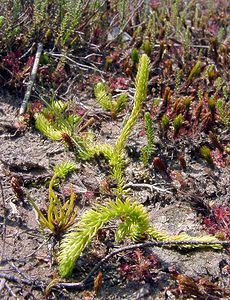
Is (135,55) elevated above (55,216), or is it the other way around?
(135,55)

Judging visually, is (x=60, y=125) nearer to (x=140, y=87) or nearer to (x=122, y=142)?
(x=122, y=142)

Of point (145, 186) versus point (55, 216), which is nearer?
point (55, 216)

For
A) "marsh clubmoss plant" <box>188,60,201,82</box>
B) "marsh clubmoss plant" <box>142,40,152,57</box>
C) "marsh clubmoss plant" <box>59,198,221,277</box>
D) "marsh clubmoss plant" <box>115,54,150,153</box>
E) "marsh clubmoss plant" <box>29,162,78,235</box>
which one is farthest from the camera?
"marsh clubmoss plant" <box>142,40,152,57</box>

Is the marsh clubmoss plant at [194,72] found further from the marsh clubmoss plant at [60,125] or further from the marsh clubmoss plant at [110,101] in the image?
the marsh clubmoss plant at [60,125]

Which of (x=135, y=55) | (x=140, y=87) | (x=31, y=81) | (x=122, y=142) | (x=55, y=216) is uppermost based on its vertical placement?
(x=140, y=87)

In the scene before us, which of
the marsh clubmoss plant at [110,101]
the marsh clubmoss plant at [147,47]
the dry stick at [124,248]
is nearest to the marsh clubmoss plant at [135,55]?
the marsh clubmoss plant at [147,47]

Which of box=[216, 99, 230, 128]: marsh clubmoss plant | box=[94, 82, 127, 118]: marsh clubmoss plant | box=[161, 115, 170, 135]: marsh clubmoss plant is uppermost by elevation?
box=[216, 99, 230, 128]: marsh clubmoss plant

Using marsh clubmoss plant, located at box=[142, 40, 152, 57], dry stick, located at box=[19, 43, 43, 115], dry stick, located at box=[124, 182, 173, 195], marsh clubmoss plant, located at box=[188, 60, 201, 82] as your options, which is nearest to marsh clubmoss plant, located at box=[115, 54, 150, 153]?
dry stick, located at box=[124, 182, 173, 195]

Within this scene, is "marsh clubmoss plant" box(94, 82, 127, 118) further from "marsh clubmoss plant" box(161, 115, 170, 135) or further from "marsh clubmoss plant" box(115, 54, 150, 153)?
"marsh clubmoss plant" box(115, 54, 150, 153)

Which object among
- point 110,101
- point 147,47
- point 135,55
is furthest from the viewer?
point 147,47

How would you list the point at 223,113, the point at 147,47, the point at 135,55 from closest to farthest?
the point at 223,113 < the point at 135,55 < the point at 147,47

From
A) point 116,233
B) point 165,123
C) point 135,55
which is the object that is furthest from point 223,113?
point 116,233

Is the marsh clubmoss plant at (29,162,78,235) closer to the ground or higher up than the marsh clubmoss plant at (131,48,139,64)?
closer to the ground

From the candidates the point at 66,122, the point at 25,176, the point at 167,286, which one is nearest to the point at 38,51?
the point at 66,122
